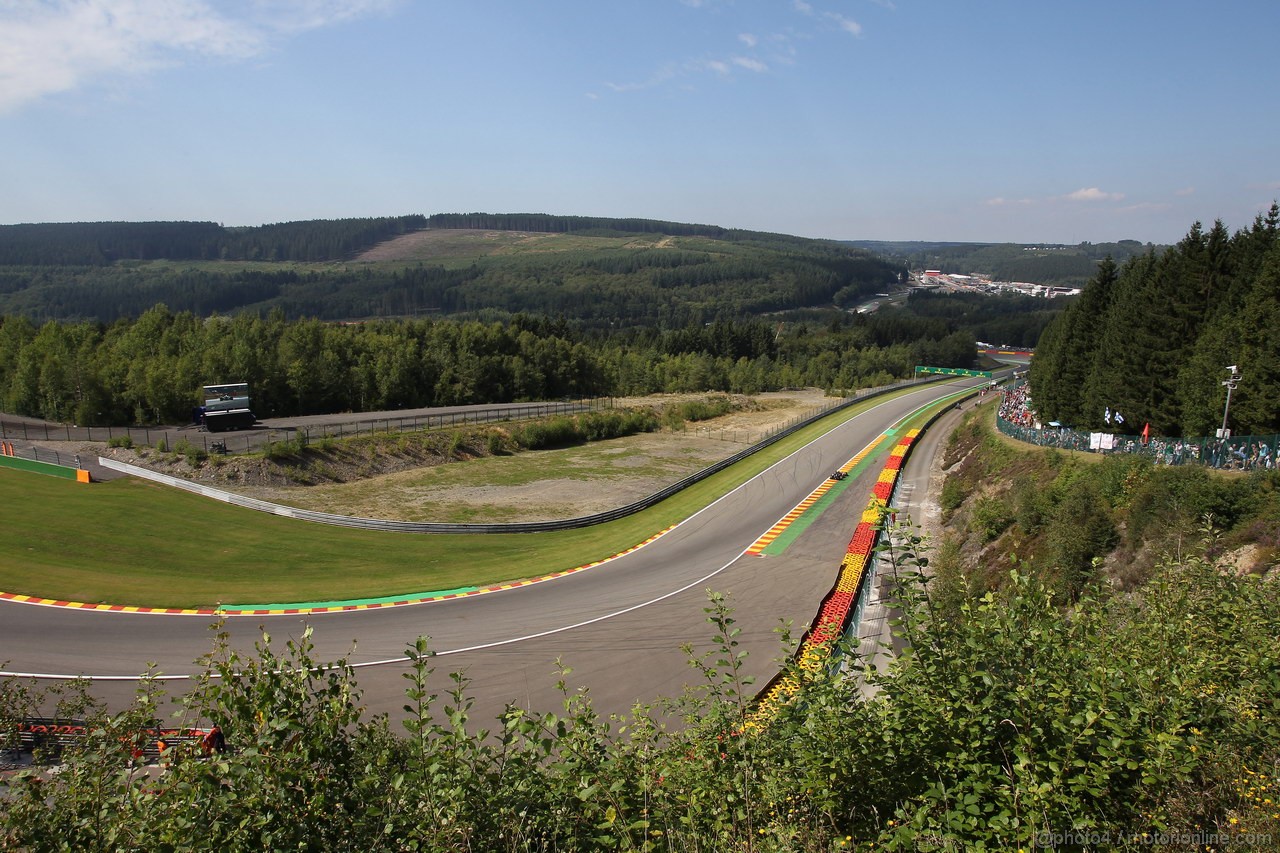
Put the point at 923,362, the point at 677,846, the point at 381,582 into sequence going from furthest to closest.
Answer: the point at 923,362 < the point at 381,582 < the point at 677,846

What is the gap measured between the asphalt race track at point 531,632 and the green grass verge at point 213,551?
218 centimetres

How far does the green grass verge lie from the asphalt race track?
218cm

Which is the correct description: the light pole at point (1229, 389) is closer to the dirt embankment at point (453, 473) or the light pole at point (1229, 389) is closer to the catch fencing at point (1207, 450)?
the catch fencing at point (1207, 450)

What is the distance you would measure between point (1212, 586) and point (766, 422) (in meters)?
86.7

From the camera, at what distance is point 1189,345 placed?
41.7m

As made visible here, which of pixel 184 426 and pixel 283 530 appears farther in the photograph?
pixel 184 426

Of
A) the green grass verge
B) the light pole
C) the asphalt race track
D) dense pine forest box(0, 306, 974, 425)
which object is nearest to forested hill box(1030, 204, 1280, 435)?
the light pole

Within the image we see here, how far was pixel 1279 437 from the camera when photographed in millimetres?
29188

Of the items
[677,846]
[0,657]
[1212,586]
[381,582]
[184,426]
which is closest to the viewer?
[677,846]

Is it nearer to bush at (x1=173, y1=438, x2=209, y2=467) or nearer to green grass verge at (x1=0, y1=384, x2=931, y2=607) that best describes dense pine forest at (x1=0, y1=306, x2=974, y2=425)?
bush at (x1=173, y1=438, x2=209, y2=467)

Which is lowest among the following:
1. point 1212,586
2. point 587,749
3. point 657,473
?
point 657,473

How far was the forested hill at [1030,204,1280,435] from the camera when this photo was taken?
33.7 metres

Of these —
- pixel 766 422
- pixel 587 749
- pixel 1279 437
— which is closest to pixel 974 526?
pixel 1279 437

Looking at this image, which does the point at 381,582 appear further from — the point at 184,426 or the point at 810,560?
the point at 184,426
